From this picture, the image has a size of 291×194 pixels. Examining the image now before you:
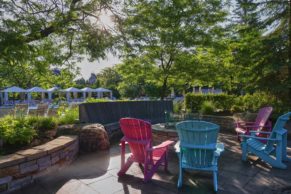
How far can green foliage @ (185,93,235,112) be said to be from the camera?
377 inches

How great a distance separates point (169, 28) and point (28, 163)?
19.3 ft

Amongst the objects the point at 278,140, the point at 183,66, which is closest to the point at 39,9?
the point at 183,66

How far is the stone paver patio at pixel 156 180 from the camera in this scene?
2.91 metres

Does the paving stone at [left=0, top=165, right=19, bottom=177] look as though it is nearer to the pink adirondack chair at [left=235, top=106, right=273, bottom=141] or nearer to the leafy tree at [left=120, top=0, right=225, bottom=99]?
the leafy tree at [left=120, top=0, right=225, bottom=99]

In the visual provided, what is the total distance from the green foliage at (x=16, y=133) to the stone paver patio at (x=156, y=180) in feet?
2.45

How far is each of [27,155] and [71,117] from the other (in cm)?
287

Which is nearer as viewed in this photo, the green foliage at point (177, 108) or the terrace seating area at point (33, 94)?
the green foliage at point (177, 108)

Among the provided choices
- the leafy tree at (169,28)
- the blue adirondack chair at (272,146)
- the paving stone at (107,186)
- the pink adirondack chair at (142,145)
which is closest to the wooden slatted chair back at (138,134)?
the pink adirondack chair at (142,145)

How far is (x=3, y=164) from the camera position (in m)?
2.73

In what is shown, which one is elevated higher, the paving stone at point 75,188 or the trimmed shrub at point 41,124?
the trimmed shrub at point 41,124

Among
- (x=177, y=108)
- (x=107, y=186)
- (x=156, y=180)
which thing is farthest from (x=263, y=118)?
(x=177, y=108)

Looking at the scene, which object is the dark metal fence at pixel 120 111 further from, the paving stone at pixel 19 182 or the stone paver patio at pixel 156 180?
the paving stone at pixel 19 182

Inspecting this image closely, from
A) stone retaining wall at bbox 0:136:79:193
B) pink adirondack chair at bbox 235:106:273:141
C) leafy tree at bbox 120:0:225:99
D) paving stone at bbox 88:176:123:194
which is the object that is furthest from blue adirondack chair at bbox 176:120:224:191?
leafy tree at bbox 120:0:225:99

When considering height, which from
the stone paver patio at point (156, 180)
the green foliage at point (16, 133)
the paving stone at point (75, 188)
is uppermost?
the green foliage at point (16, 133)
